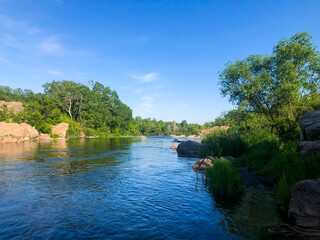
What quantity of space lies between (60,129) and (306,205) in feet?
214

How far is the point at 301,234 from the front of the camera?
16.2ft

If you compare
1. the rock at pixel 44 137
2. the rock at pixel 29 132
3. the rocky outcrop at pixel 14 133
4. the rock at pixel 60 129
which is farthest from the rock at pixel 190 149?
the rock at pixel 60 129

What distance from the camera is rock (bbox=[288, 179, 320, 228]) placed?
528 cm

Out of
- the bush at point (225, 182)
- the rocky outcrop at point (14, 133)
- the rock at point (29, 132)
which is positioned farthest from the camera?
the rock at point (29, 132)

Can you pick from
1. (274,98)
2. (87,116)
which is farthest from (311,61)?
(87,116)

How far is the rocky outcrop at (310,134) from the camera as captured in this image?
8.75 meters

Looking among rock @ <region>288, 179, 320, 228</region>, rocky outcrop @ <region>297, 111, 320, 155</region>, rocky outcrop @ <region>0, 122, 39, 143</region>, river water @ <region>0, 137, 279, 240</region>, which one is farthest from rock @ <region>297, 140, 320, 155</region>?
rocky outcrop @ <region>0, 122, 39, 143</region>

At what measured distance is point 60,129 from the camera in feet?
199

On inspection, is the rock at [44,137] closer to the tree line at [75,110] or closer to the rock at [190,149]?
the tree line at [75,110]

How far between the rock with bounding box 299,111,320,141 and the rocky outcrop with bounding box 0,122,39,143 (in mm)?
49198

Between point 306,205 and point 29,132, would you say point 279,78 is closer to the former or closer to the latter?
point 306,205

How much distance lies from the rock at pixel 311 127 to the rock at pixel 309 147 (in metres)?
0.63

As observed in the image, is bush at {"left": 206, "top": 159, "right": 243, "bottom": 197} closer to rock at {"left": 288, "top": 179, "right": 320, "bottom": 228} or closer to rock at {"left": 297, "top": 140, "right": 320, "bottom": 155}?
rock at {"left": 297, "top": 140, "right": 320, "bottom": 155}

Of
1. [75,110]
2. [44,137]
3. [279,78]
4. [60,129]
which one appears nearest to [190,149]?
[279,78]
